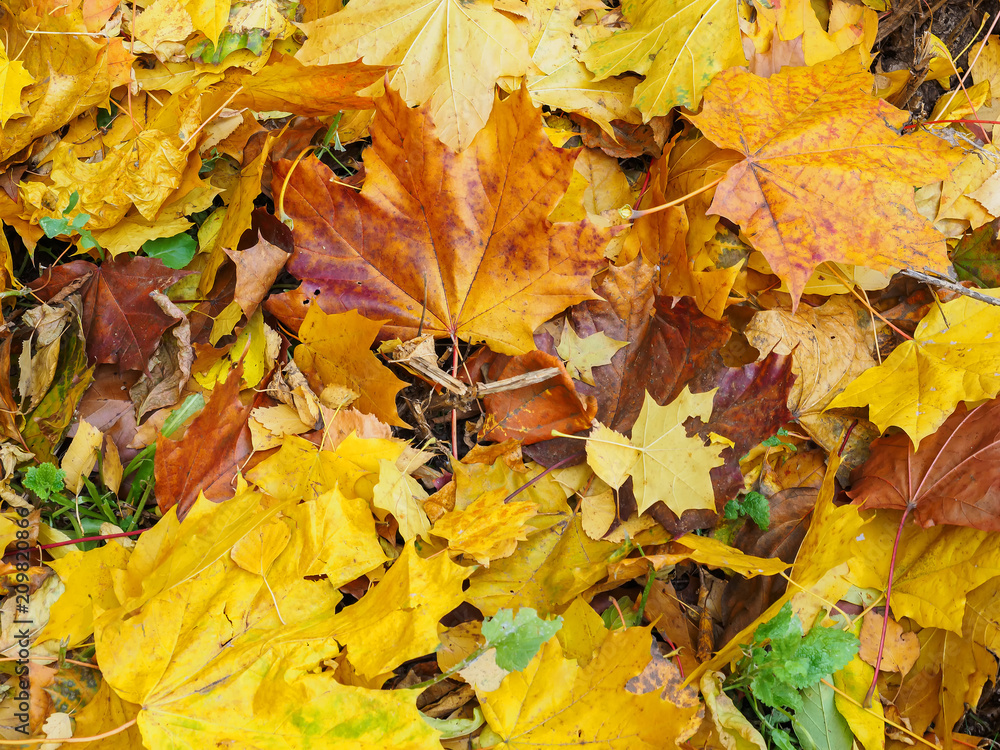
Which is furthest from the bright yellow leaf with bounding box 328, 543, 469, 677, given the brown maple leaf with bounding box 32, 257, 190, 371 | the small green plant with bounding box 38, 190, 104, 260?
the small green plant with bounding box 38, 190, 104, 260

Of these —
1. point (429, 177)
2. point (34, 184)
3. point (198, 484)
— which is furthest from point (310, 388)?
point (34, 184)

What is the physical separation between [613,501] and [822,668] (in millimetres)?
524

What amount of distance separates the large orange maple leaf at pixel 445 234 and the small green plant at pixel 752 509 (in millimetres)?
598

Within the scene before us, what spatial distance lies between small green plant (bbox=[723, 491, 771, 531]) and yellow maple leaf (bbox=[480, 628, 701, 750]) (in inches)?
15.6

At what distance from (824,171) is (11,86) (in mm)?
1811

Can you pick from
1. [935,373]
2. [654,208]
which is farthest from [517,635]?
[935,373]

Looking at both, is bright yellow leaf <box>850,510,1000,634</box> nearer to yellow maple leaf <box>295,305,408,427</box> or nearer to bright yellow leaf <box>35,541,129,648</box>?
yellow maple leaf <box>295,305,408,427</box>

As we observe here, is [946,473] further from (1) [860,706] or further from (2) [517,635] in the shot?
(2) [517,635]

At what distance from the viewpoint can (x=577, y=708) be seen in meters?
1.20

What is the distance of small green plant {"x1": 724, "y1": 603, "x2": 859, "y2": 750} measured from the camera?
4.25 feet

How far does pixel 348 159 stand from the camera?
1.63 meters

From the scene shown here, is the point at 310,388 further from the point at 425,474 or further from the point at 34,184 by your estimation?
the point at 34,184

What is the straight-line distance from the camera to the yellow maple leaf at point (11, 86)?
1.45 m

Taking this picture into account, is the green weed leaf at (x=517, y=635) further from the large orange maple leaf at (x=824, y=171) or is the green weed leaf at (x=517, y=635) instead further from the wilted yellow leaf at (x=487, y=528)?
the large orange maple leaf at (x=824, y=171)
